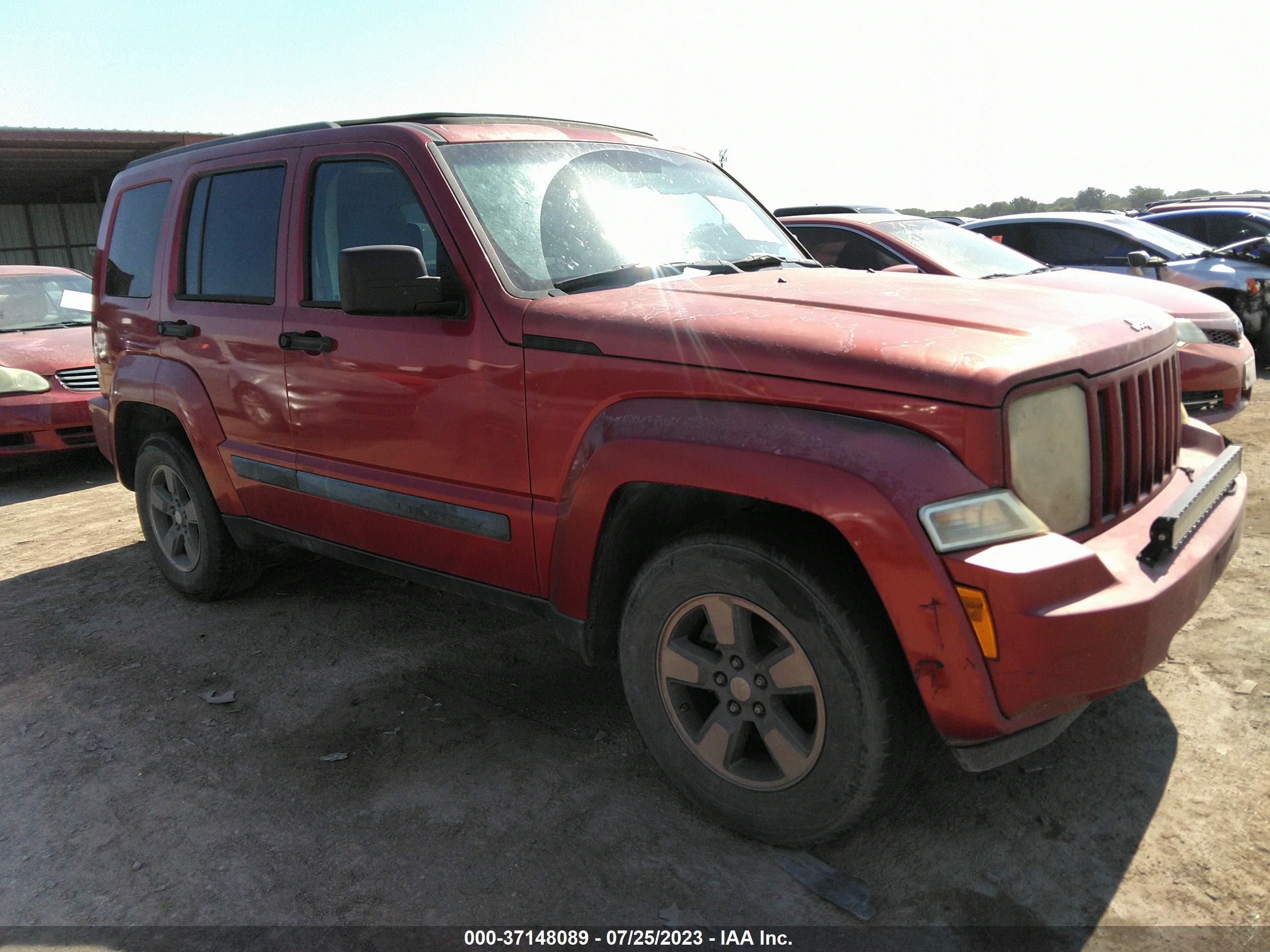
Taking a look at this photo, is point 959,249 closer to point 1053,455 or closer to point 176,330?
point 1053,455

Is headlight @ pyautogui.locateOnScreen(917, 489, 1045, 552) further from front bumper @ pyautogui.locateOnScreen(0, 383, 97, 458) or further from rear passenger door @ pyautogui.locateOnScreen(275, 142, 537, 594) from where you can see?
front bumper @ pyautogui.locateOnScreen(0, 383, 97, 458)

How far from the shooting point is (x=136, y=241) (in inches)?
177

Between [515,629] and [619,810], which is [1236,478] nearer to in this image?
[619,810]

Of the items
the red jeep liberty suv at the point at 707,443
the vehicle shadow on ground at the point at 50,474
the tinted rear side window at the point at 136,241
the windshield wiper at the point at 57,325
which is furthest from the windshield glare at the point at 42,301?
the red jeep liberty suv at the point at 707,443

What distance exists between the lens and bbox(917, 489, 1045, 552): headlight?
2025 mm

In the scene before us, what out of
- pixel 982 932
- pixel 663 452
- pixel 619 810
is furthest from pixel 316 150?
pixel 982 932

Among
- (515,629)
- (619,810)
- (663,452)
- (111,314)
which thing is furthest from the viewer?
(111,314)

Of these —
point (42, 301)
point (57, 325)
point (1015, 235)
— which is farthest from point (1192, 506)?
point (42, 301)

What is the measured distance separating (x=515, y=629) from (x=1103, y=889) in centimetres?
249

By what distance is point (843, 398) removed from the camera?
217cm

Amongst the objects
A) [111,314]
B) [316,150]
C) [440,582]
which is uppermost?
[316,150]

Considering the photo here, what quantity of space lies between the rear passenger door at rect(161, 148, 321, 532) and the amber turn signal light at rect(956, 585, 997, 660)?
8.42 feet

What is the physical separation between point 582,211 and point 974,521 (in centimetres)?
175

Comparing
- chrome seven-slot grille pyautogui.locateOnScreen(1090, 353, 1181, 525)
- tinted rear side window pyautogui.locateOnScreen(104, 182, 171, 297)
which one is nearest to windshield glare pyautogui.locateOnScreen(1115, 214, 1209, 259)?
chrome seven-slot grille pyautogui.locateOnScreen(1090, 353, 1181, 525)
